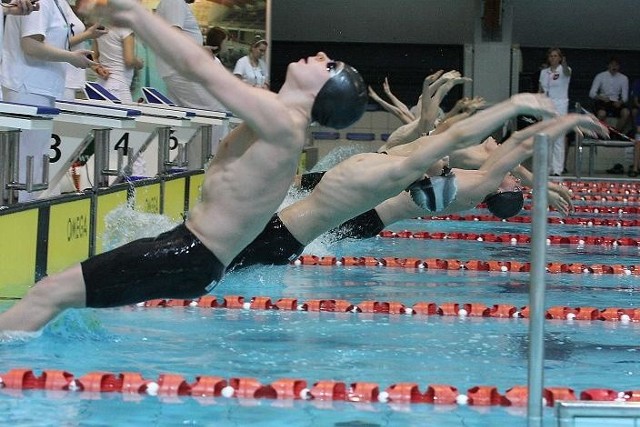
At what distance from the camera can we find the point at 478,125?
164 inches

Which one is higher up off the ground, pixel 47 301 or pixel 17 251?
pixel 17 251

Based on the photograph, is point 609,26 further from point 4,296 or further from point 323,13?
point 4,296

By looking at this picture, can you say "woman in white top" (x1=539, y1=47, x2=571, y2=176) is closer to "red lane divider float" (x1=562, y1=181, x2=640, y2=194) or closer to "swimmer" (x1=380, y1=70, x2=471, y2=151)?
"red lane divider float" (x1=562, y1=181, x2=640, y2=194)

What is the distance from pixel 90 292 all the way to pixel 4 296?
162 centimetres

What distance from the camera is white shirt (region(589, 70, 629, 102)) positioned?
1783 cm

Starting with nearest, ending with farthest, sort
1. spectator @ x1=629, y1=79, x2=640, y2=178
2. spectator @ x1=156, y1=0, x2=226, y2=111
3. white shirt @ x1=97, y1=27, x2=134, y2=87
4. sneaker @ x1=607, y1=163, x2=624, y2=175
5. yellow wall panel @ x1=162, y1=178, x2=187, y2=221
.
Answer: yellow wall panel @ x1=162, y1=178, x2=187, y2=221 < white shirt @ x1=97, y1=27, x2=134, y2=87 < spectator @ x1=156, y1=0, x2=226, y2=111 < spectator @ x1=629, y1=79, x2=640, y2=178 < sneaker @ x1=607, y1=163, x2=624, y2=175

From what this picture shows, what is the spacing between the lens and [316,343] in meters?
4.84

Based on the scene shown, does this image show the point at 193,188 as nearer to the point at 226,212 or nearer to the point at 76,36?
the point at 76,36

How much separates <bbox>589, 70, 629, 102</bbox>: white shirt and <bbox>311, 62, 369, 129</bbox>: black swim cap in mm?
14448

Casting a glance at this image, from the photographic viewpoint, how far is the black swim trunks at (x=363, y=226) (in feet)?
22.8

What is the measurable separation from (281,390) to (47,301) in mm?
845

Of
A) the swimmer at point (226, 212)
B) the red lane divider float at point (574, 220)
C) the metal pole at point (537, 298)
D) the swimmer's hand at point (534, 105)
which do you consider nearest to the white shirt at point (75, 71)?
the swimmer at point (226, 212)

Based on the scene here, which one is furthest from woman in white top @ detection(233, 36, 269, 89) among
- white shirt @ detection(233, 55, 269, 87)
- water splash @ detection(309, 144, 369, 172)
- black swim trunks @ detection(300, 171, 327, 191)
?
black swim trunks @ detection(300, 171, 327, 191)

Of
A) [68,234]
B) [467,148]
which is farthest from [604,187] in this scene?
[68,234]
